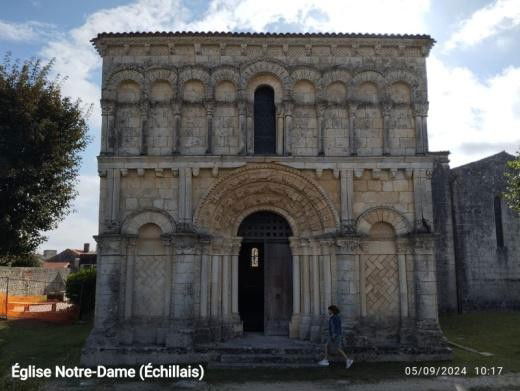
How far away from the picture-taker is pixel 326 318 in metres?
12.7

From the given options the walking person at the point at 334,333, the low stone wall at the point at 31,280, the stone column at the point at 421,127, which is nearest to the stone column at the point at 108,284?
the walking person at the point at 334,333

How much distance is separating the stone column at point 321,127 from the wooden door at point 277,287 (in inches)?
123

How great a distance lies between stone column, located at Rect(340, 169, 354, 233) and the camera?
12.9 m

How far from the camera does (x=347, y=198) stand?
13023 mm

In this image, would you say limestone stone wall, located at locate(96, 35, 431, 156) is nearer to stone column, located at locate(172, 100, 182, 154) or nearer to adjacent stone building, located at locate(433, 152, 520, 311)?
stone column, located at locate(172, 100, 182, 154)

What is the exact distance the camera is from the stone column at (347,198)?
1290cm

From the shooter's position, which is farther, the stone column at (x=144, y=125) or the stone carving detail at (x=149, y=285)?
the stone column at (x=144, y=125)

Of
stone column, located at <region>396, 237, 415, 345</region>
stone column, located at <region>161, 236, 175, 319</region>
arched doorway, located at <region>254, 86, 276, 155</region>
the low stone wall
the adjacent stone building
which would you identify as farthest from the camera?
the low stone wall

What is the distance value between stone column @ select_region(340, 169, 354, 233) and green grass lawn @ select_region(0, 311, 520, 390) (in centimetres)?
367

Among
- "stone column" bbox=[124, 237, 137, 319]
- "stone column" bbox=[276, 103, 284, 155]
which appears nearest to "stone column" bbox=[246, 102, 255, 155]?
"stone column" bbox=[276, 103, 284, 155]

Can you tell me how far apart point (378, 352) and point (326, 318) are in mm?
1591

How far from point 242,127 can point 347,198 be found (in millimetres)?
3617

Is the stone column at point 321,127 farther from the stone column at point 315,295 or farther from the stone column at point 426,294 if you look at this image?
the stone column at point 426,294

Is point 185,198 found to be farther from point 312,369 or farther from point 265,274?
point 312,369
